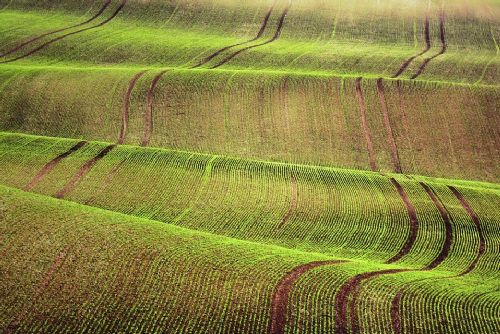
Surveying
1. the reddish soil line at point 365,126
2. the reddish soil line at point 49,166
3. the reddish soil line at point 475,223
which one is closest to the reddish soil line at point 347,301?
the reddish soil line at point 475,223

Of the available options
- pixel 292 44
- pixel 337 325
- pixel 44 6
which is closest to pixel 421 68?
pixel 292 44

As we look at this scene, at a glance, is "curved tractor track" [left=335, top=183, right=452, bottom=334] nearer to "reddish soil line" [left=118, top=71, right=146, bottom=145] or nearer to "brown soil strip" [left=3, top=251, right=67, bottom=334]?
"brown soil strip" [left=3, top=251, right=67, bottom=334]

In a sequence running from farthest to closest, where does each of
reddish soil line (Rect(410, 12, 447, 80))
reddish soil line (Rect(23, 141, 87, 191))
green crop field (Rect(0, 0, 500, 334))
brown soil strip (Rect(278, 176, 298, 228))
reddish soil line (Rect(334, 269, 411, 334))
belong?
1. reddish soil line (Rect(410, 12, 447, 80))
2. reddish soil line (Rect(23, 141, 87, 191))
3. brown soil strip (Rect(278, 176, 298, 228))
4. green crop field (Rect(0, 0, 500, 334))
5. reddish soil line (Rect(334, 269, 411, 334))

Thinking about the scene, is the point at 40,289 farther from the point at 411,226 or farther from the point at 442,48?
the point at 442,48

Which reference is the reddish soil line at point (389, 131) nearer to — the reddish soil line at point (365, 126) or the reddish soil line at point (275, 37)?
A: the reddish soil line at point (365, 126)

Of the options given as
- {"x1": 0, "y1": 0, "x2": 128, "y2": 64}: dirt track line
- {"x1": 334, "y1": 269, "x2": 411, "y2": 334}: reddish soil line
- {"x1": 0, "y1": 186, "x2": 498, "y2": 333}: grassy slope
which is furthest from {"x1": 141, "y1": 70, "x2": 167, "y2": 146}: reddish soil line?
{"x1": 334, "y1": 269, "x2": 411, "y2": 334}: reddish soil line
